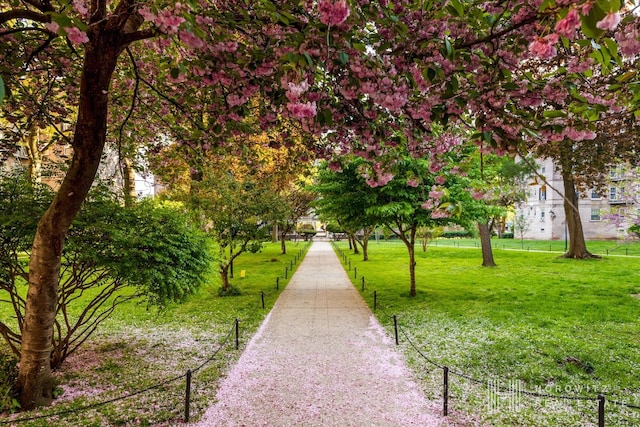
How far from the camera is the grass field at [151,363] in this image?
4.72m

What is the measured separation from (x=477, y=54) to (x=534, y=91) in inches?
27.0

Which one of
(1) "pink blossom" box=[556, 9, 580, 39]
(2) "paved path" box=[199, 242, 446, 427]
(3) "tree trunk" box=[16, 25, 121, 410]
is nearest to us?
(1) "pink blossom" box=[556, 9, 580, 39]

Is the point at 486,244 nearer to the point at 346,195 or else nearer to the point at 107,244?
the point at 346,195

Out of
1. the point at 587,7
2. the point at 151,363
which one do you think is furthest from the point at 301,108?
the point at 151,363

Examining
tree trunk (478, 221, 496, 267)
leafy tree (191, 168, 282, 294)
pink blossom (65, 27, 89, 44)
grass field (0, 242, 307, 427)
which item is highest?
pink blossom (65, 27, 89, 44)

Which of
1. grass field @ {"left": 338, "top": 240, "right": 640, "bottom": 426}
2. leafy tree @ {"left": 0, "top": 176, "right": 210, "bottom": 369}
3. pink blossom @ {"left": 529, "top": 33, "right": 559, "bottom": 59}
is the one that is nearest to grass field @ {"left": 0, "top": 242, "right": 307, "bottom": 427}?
leafy tree @ {"left": 0, "top": 176, "right": 210, "bottom": 369}

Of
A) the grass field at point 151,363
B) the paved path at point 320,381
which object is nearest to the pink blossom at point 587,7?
the paved path at point 320,381

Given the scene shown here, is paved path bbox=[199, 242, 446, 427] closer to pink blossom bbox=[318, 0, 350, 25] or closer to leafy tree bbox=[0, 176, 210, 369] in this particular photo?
leafy tree bbox=[0, 176, 210, 369]

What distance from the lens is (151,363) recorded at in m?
6.69
